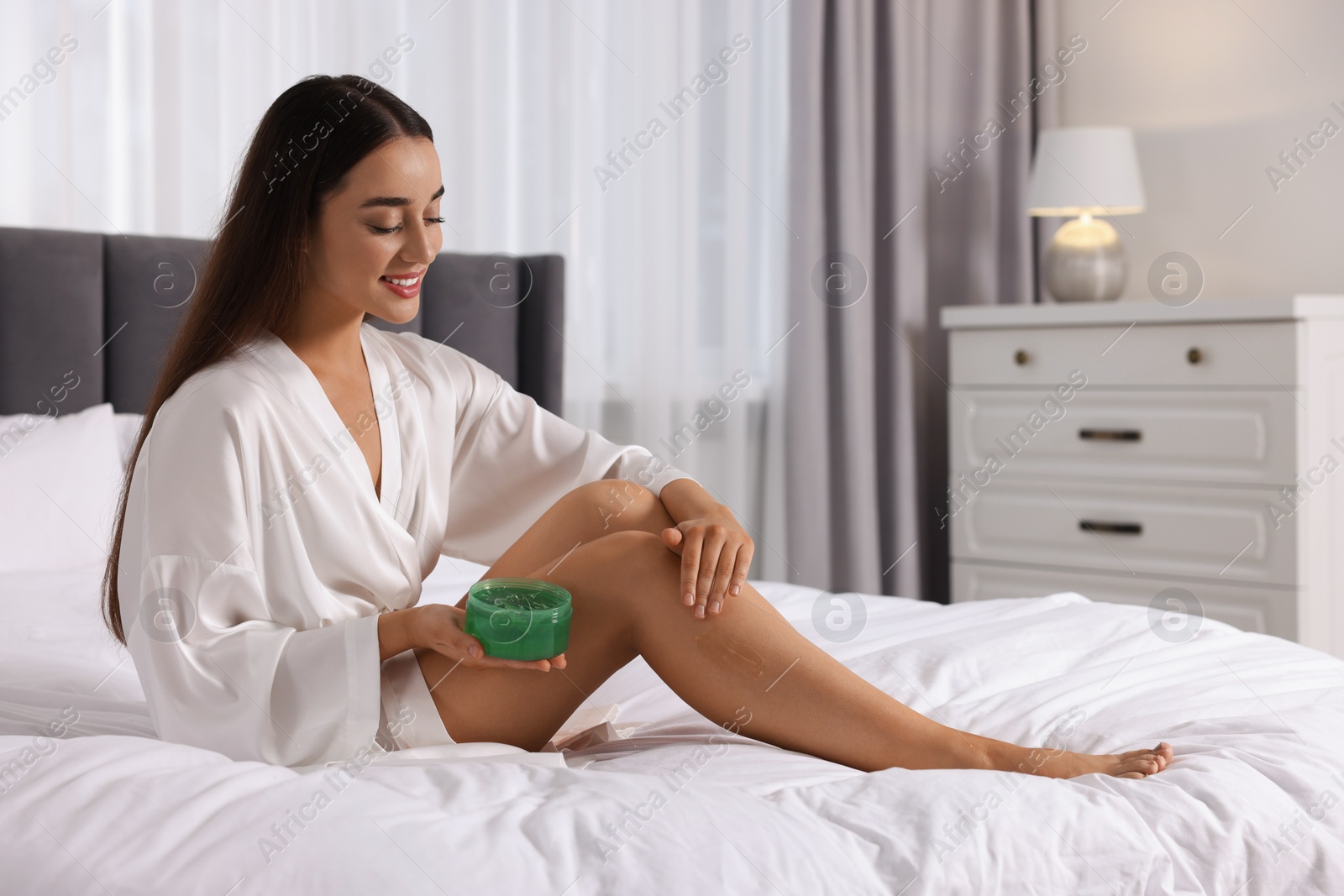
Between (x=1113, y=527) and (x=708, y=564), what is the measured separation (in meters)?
2.01

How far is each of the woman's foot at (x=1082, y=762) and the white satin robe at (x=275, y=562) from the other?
1.65 feet

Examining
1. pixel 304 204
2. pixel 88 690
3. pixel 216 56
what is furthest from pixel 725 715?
pixel 216 56

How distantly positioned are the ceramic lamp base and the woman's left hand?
2202 mm

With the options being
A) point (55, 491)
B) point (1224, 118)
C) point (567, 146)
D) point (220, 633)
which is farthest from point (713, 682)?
point (1224, 118)

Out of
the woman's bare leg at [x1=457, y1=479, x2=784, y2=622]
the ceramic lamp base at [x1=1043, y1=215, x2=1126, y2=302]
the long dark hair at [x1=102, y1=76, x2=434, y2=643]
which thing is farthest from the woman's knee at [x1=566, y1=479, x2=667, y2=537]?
the ceramic lamp base at [x1=1043, y1=215, x2=1126, y2=302]

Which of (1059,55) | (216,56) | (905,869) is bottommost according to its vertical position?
(905,869)

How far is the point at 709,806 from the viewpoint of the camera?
865 millimetres

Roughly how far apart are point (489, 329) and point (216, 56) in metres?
0.75

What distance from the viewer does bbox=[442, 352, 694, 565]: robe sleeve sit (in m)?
1.46

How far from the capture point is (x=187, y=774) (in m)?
0.88

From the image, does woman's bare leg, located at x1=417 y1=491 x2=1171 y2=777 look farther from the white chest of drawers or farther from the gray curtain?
the gray curtain

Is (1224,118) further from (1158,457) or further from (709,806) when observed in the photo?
(709,806)

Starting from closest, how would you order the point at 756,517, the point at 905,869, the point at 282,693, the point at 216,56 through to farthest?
the point at 905,869
the point at 282,693
the point at 216,56
the point at 756,517

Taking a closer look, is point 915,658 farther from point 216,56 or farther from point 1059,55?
point 1059,55
